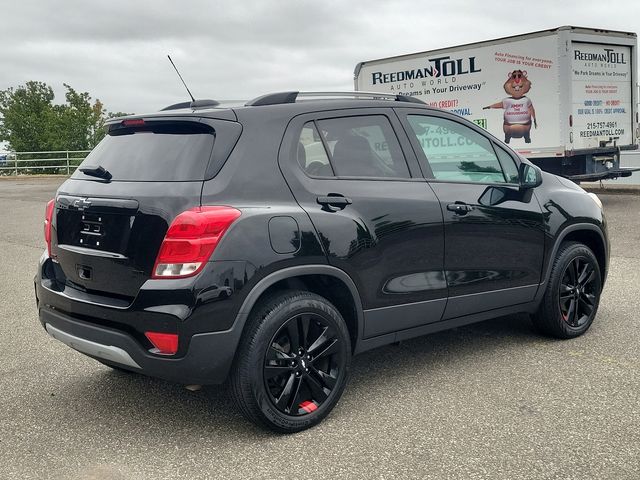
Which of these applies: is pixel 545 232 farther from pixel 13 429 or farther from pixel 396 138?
pixel 13 429

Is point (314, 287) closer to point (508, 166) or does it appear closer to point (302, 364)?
point (302, 364)

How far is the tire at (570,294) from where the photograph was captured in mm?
4773

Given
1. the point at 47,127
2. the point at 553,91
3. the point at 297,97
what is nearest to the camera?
the point at 297,97

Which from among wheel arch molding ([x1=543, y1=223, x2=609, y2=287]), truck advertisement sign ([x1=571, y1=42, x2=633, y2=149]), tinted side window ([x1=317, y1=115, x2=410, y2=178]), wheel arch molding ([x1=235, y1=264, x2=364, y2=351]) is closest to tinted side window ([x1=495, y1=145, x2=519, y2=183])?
wheel arch molding ([x1=543, y1=223, x2=609, y2=287])

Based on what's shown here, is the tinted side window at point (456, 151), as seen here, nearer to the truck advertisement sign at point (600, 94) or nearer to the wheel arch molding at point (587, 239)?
the wheel arch molding at point (587, 239)

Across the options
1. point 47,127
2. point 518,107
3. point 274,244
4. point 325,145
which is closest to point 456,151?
point 325,145

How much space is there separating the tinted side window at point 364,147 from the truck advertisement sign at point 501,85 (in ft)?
31.8

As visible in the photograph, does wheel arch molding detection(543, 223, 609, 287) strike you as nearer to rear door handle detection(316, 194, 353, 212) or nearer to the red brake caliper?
rear door handle detection(316, 194, 353, 212)

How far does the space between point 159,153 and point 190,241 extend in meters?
0.61

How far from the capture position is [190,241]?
3.12 m

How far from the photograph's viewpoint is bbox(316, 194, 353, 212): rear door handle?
3545 millimetres

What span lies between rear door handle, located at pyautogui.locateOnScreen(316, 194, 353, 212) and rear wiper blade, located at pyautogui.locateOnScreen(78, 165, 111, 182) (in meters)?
1.11

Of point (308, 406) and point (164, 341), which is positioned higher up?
point (164, 341)

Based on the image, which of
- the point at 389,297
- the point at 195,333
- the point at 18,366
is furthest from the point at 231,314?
the point at 18,366
